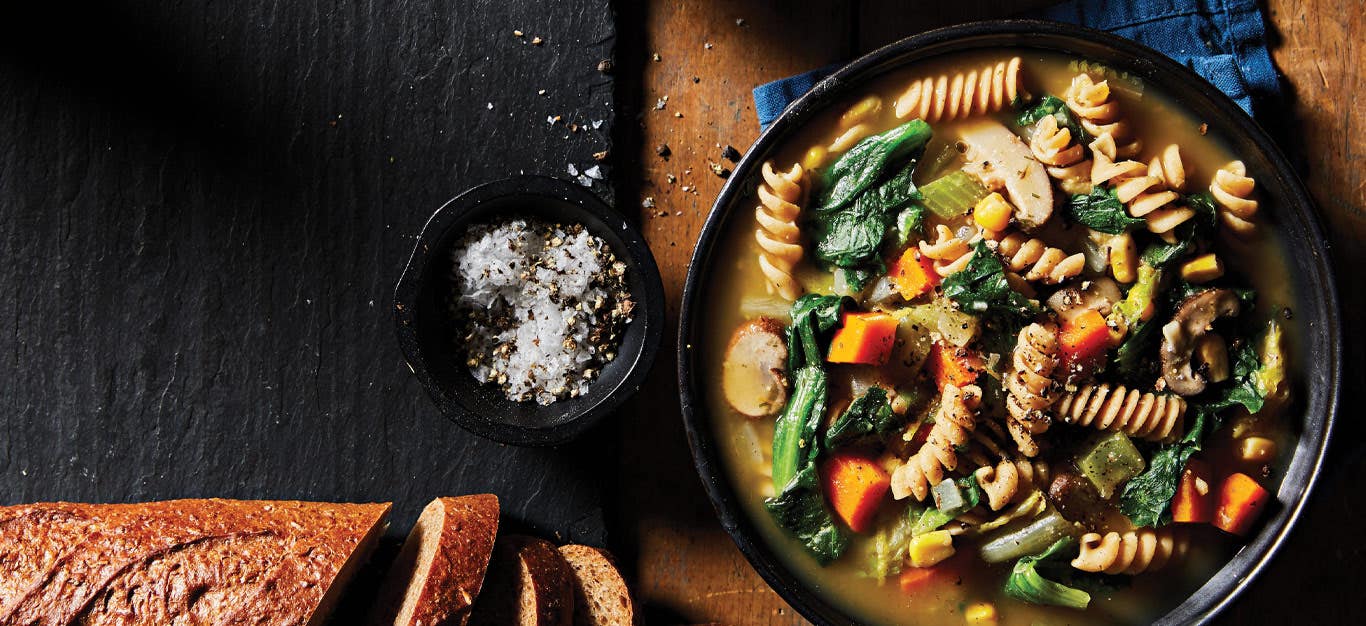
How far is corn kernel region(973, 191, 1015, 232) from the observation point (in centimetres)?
288

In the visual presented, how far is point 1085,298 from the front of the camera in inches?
118

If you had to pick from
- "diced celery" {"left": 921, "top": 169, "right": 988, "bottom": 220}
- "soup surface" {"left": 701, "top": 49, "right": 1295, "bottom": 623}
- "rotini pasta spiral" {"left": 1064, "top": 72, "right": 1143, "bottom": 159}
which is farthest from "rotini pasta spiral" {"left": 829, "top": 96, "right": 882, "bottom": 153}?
"rotini pasta spiral" {"left": 1064, "top": 72, "right": 1143, "bottom": 159}

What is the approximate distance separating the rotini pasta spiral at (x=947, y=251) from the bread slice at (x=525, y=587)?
1592 millimetres

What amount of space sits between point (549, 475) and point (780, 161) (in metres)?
1.44

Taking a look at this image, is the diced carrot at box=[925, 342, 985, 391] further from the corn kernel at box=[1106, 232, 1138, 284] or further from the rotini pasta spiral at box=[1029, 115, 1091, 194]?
the rotini pasta spiral at box=[1029, 115, 1091, 194]

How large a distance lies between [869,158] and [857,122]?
0.43 ft

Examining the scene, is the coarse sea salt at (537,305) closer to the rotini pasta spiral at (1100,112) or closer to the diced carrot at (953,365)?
the diced carrot at (953,365)

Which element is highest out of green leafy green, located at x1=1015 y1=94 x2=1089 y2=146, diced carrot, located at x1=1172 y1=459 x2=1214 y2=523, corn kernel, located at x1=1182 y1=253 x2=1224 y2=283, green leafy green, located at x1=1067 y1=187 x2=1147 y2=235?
green leafy green, located at x1=1015 y1=94 x2=1089 y2=146

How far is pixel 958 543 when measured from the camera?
3.06 meters

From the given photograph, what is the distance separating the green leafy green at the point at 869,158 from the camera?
2973 mm

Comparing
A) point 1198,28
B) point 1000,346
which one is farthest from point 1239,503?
point 1198,28

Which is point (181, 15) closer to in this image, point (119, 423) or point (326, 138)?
point (326, 138)

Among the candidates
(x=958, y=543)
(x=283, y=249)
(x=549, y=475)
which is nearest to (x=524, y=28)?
(x=283, y=249)

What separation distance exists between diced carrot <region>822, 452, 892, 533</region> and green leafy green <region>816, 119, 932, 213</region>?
775 millimetres
